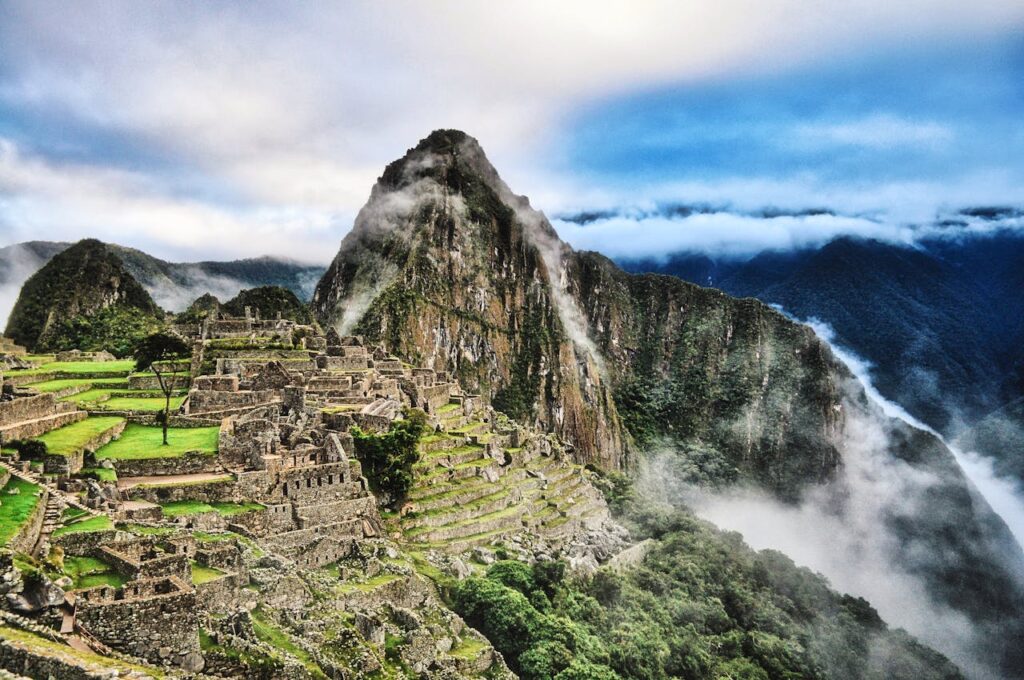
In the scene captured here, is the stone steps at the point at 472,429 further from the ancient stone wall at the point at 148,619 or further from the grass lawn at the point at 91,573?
the ancient stone wall at the point at 148,619

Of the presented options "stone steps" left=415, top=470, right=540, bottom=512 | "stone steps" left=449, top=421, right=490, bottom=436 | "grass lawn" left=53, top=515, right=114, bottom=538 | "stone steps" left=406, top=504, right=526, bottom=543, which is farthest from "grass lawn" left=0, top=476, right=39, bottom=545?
"stone steps" left=449, top=421, right=490, bottom=436

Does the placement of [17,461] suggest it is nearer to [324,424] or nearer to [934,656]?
[324,424]

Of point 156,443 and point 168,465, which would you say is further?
point 156,443

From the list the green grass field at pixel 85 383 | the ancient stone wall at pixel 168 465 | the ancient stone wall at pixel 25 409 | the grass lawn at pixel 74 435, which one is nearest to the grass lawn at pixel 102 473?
the ancient stone wall at pixel 168 465

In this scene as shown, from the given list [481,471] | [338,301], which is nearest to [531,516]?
[481,471]

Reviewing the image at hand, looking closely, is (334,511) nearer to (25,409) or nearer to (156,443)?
(156,443)

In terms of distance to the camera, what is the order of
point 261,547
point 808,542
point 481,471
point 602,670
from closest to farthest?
point 261,547 → point 602,670 → point 481,471 → point 808,542

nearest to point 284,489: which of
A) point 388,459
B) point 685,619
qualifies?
point 388,459
